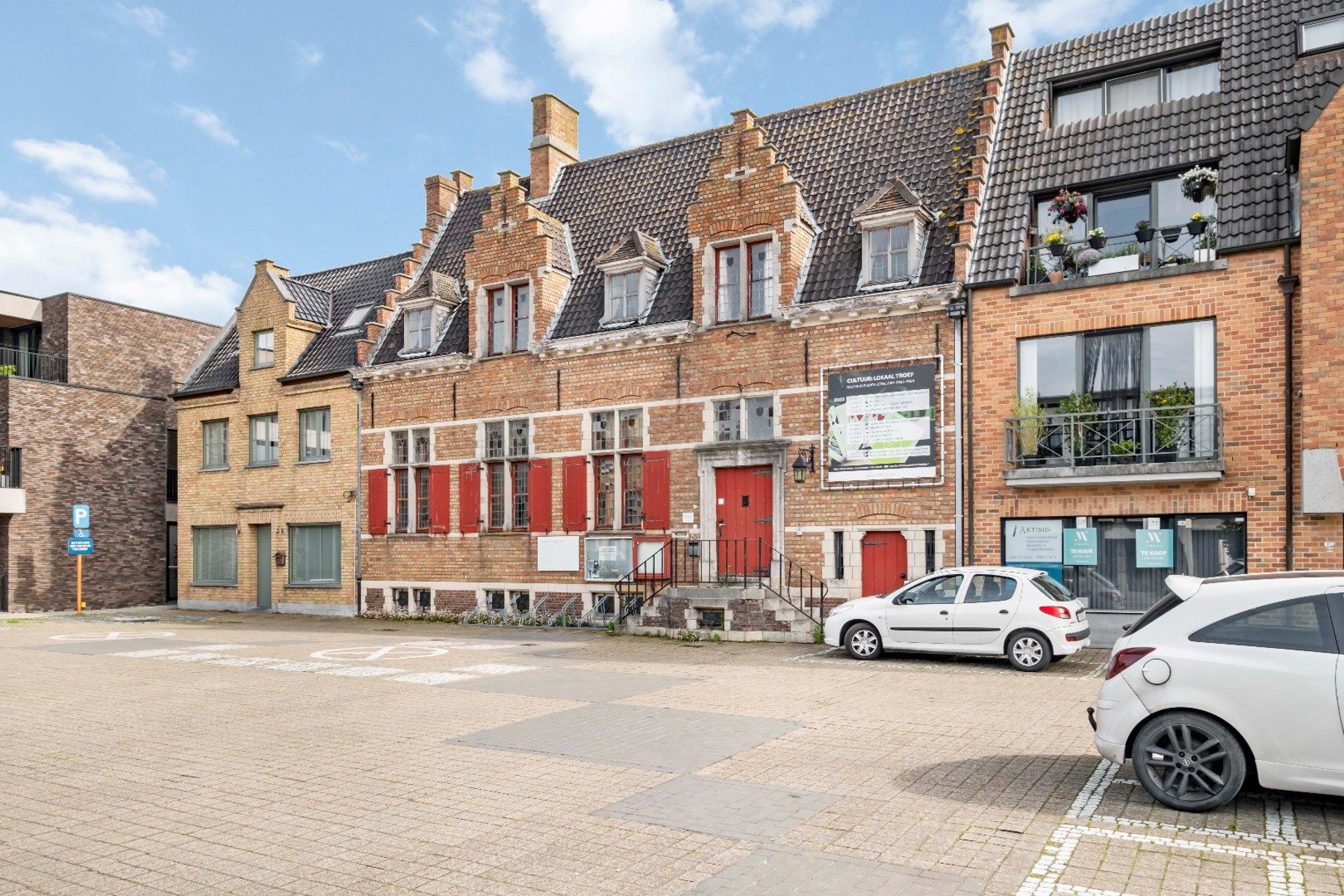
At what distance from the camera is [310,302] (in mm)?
28172

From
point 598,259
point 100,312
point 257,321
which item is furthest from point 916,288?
point 100,312

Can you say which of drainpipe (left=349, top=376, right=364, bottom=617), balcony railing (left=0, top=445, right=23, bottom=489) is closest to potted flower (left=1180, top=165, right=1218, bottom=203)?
drainpipe (left=349, top=376, right=364, bottom=617)

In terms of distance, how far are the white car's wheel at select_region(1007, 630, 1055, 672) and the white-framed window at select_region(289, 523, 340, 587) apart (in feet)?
58.0

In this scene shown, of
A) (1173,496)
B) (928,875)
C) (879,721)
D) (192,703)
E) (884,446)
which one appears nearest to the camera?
(928,875)

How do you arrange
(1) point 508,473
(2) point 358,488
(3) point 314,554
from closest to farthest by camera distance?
(1) point 508,473
(2) point 358,488
(3) point 314,554

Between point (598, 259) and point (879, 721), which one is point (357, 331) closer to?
point (598, 259)

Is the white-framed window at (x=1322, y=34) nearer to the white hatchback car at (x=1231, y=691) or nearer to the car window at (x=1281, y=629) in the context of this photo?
the white hatchback car at (x=1231, y=691)

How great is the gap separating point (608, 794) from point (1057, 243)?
43.0 feet

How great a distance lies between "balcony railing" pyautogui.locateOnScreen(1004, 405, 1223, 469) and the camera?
15.2 m

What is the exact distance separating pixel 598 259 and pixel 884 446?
25.7ft

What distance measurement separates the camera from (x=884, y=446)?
17859 millimetres

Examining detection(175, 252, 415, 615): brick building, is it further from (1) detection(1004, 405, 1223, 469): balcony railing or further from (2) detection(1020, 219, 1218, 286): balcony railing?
(1) detection(1004, 405, 1223, 469): balcony railing

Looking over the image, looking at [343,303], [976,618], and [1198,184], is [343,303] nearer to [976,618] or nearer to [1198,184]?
[976,618]

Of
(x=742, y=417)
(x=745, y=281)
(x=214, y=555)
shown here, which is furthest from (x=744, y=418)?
(x=214, y=555)
